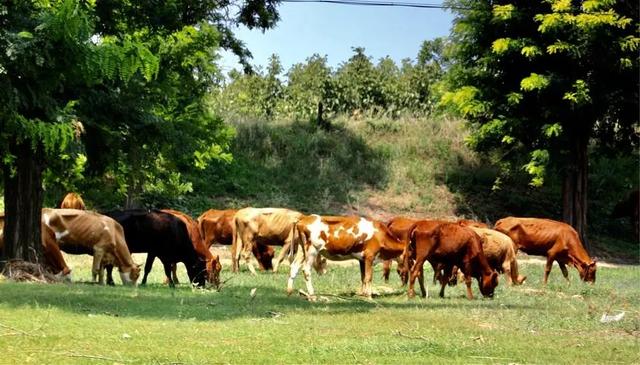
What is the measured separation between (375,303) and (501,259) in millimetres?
6134

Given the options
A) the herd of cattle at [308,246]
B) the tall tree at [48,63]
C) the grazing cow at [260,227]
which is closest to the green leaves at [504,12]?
the herd of cattle at [308,246]

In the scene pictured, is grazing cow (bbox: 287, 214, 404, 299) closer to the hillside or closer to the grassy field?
the grassy field

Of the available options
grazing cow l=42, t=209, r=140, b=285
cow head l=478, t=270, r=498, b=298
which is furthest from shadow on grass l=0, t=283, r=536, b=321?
grazing cow l=42, t=209, r=140, b=285

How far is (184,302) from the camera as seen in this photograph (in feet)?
41.5

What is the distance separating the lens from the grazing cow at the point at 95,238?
16.3 m

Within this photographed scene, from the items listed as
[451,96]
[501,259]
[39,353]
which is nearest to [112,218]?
[501,259]

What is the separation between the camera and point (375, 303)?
1389 cm

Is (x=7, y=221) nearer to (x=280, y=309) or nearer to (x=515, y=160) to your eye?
(x=280, y=309)

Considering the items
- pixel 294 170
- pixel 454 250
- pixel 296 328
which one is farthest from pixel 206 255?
pixel 294 170

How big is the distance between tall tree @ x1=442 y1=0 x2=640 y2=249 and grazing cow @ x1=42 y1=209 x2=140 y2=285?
17.2m

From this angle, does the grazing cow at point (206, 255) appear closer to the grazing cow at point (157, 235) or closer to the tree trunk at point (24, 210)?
the grazing cow at point (157, 235)

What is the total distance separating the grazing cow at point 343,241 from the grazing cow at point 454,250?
54cm

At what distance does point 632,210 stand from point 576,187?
6038 mm

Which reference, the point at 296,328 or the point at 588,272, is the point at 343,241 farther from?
the point at 588,272
